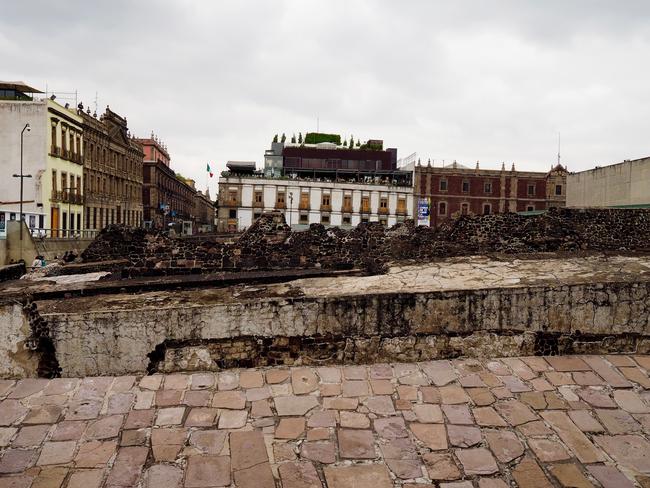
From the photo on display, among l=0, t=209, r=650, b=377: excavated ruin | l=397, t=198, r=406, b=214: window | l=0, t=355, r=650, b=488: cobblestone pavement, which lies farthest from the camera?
l=397, t=198, r=406, b=214: window

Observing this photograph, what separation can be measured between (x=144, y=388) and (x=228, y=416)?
101 centimetres

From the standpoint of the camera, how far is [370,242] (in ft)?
32.0

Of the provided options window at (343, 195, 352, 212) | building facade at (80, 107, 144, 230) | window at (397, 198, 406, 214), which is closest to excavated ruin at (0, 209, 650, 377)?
building facade at (80, 107, 144, 230)

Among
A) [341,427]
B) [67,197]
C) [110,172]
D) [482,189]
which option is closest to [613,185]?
[482,189]

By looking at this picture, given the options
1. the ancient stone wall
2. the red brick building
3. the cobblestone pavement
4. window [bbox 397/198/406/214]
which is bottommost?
the cobblestone pavement

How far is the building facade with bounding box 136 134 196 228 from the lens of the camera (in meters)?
49.8

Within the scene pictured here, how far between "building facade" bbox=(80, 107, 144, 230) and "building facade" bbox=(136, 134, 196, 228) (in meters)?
3.28

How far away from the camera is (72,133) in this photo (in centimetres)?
3155

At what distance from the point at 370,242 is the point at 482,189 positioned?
4146 centimetres

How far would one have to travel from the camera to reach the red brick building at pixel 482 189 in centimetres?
4728

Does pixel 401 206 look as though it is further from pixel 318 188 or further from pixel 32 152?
pixel 32 152

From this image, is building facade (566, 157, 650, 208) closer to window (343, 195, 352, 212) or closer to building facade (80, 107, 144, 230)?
window (343, 195, 352, 212)

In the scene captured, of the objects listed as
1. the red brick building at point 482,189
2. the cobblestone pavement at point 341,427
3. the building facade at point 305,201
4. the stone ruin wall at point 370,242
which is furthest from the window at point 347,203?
the cobblestone pavement at point 341,427

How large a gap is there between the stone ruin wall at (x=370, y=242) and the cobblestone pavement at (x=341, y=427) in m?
3.66
